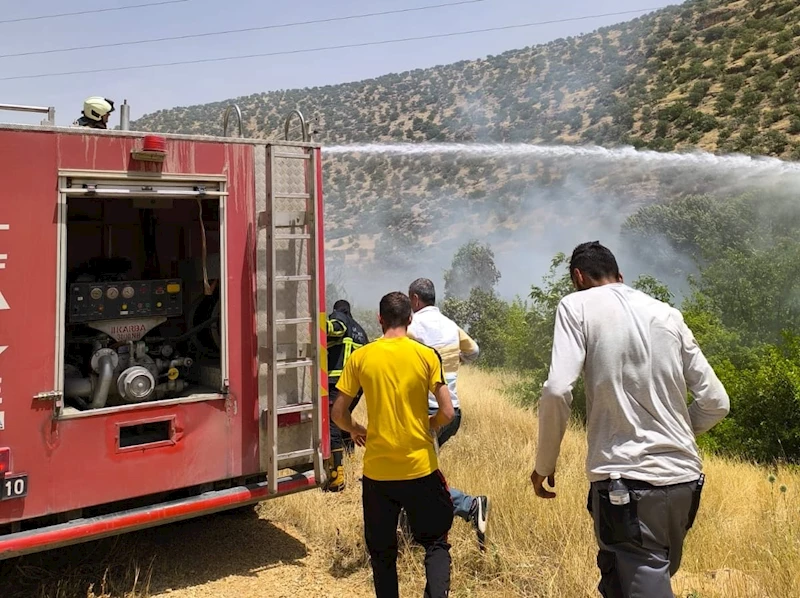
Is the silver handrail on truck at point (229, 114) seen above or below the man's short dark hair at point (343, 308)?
above

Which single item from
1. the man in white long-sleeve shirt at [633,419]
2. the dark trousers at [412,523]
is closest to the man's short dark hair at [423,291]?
the dark trousers at [412,523]

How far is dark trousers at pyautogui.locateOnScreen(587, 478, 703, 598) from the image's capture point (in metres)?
2.76

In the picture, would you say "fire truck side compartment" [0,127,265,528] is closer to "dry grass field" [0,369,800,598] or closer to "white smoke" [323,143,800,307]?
"dry grass field" [0,369,800,598]

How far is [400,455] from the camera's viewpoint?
350 cm

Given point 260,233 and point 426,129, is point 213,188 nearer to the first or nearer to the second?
point 260,233

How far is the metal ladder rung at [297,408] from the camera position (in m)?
4.58

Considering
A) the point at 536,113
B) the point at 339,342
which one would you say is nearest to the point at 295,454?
the point at 339,342

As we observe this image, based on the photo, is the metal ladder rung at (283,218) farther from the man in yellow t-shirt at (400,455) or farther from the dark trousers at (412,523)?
the dark trousers at (412,523)

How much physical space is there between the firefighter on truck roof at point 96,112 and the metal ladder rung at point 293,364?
210 cm

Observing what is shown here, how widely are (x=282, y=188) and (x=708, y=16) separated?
4193 centimetres

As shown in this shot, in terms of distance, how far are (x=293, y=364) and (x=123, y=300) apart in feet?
3.99

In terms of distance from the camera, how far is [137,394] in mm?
4352

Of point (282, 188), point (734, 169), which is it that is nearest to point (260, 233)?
point (282, 188)

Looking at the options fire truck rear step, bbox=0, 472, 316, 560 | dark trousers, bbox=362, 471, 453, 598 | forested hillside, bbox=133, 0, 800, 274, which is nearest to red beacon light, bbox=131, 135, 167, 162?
fire truck rear step, bbox=0, 472, 316, 560
